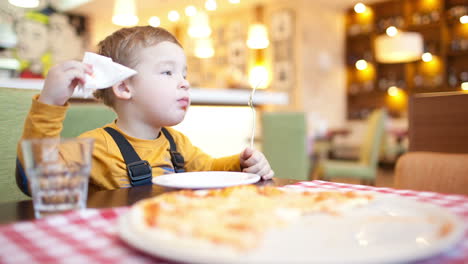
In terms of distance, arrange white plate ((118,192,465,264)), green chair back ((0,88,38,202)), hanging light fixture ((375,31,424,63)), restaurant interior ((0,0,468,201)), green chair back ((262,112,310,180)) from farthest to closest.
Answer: restaurant interior ((0,0,468,201)) → hanging light fixture ((375,31,424,63)) → green chair back ((262,112,310,180)) → green chair back ((0,88,38,202)) → white plate ((118,192,465,264))

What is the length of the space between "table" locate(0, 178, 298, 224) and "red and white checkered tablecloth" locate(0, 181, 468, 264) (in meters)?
0.09

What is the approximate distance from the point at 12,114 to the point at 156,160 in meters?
0.45

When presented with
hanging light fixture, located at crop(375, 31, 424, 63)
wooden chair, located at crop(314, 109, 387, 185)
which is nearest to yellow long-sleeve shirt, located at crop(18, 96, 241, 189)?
wooden chair, located at crop(314, 109, 387, 185)

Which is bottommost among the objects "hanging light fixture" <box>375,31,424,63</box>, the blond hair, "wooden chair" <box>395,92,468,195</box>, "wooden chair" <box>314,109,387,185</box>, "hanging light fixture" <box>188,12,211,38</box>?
"wooden chair" <box>314,109,387,185</box>

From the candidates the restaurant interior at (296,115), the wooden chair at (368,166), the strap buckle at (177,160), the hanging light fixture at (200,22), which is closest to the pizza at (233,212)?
the restaurant interior at (296,115)

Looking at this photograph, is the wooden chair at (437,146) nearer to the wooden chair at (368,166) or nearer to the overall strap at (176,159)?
the overall strap at (176,159)

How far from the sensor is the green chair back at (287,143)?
312cm

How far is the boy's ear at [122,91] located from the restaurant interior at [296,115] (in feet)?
0.89

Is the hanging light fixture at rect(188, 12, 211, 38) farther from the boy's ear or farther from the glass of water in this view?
the glass of water

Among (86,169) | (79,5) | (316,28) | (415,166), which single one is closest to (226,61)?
(316,28)

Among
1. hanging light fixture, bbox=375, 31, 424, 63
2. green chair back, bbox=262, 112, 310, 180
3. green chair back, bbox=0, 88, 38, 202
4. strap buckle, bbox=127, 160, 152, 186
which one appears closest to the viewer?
strap buckle, bbox=127, 160, 152, 186

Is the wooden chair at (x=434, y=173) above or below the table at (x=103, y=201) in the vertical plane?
below

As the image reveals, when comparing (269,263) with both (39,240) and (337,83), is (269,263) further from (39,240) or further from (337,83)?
(337,83)

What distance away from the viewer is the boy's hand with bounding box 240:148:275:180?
1.03 m
